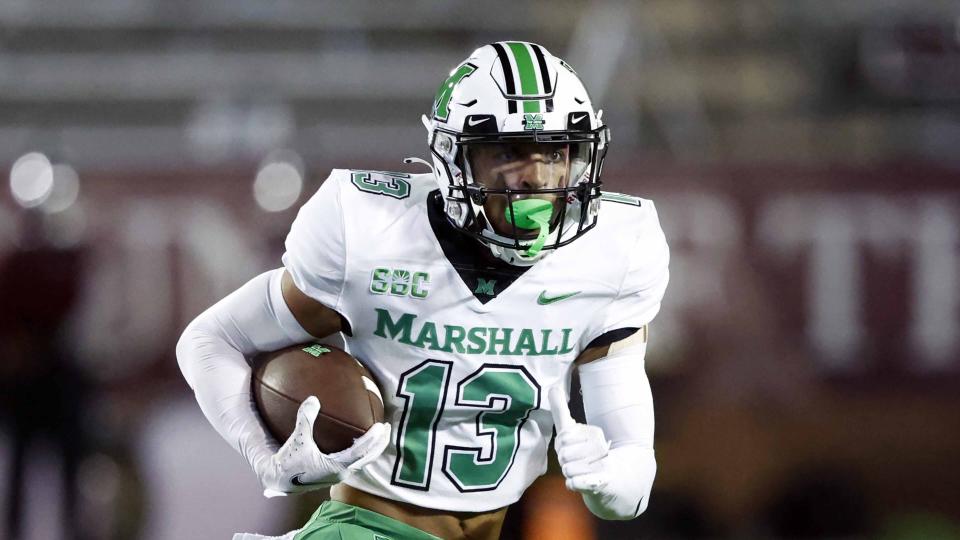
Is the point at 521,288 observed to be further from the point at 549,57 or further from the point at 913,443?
the point at 913,443

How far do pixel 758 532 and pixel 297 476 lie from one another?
3.45 metres

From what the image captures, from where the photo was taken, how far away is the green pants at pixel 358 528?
2.45 m

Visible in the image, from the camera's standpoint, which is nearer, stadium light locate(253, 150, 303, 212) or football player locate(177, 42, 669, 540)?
football player locate(177, 42, 669, 540)

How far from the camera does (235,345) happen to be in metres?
2.52

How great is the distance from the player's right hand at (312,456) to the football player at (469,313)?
0.11 m

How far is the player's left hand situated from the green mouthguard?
0.27m

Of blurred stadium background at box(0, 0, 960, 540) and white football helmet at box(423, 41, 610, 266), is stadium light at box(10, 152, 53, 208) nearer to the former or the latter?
blurred stadium background at box(0, 0, 960, 540)

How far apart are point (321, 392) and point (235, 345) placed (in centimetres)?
27

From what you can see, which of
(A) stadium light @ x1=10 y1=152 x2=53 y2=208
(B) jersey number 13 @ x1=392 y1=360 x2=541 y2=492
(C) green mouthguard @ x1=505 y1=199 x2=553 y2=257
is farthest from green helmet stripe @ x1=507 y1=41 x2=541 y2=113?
(A) stadium light @ x1=10 y1=152 x2=53 y2=208

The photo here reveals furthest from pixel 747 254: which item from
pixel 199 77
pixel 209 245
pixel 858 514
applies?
pixel 199 77

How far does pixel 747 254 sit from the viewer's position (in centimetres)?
539

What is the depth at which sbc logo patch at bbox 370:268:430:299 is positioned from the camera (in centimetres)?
245

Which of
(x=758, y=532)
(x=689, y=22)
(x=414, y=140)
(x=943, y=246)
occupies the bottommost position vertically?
(x=758, y=532)

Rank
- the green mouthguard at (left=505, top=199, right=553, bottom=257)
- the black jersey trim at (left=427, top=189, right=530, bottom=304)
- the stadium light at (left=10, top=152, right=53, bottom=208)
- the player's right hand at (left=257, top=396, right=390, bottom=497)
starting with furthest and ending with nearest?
the stadium light at (left=10, top=152, right=53, bottom=208), the black jersey trim at (left=427, top=189, right=530, bottom=304), the green mouthguard at (left=505, top=199, right=553, bottom=257), the player's right hand at (left=257, top=396, right=390, bottom=497)
